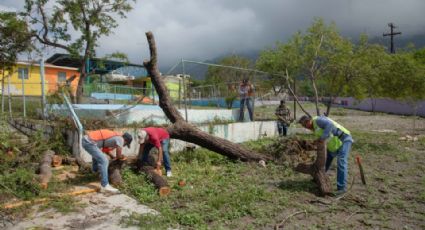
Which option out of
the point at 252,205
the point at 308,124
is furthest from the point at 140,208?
the point at 308,124

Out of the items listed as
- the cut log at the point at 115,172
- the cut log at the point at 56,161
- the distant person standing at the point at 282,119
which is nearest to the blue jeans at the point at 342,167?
the cut log at the point at 115,172

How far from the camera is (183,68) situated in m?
10.4

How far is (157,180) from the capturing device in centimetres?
657

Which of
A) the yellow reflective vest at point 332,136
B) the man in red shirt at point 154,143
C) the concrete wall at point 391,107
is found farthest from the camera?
the concrete wall at point 391,107

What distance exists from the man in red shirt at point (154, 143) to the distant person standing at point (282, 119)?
6.55 m

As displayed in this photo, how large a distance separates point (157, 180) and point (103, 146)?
122 centimetres

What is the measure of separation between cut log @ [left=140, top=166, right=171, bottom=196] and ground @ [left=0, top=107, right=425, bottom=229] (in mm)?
111

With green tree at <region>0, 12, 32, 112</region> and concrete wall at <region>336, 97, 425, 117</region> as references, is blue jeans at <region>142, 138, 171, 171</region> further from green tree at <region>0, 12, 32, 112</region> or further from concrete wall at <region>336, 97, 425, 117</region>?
concrete wall at <region>336, 97, 425, 117</region>

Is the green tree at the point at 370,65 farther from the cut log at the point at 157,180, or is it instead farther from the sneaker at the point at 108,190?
the sneaker at the point at 108,190

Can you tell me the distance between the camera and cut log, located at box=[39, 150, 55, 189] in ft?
21.3

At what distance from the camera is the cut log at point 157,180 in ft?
20.6

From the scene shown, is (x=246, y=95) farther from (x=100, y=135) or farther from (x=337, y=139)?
(x=100, y=135)

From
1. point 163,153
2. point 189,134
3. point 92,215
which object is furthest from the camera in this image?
point 189,134

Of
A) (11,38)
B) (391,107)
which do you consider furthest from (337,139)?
(391,107)
